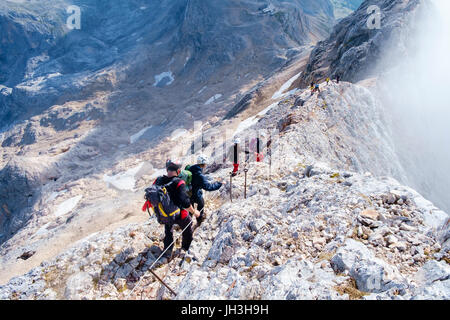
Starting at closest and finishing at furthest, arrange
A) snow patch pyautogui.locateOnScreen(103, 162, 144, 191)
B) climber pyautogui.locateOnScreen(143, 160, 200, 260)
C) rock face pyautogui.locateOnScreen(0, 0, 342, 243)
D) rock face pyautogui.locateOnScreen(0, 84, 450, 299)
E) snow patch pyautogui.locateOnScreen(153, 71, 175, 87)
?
rock face pyautogui.locateOnScreen(0, 84, 450, 299), climber pyautogui.locateOnScreen(143, 160, 200, 260), snow patch pyautogui.locateOnScreen(103, 162, 144, 191), rock face pyautogui.locateOnScreen(0, 0, 342, 243), snow patch pyautogui.locateOnScreen(153, 71, 175, 87)

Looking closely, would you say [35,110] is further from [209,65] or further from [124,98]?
[209,65]

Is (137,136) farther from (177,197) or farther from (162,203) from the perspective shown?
(162,203)

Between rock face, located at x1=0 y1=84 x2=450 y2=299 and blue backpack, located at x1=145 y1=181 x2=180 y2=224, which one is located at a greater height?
blue backpack, located at x1=145 y1=181 x2=180 y2=224

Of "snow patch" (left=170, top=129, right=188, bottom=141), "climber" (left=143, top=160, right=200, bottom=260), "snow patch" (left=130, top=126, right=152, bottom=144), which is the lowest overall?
"snow patch" (left=130, top=126, right=152, bottom=144)

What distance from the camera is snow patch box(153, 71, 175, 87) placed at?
77438 millimetres

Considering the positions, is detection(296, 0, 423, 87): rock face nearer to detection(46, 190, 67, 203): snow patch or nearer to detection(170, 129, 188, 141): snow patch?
detection(170, 129, 188, 141): snow patch

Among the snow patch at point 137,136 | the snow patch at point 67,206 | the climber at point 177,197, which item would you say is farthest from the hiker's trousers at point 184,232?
the snow patch at point 137,136

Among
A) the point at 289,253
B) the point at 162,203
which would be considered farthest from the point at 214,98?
the point at 289,253

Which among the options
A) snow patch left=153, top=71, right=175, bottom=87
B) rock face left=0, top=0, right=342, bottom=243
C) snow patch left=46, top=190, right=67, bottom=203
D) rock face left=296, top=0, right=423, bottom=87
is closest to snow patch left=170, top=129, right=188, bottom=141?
rock face left=0, top=0, right=342, bottom=243

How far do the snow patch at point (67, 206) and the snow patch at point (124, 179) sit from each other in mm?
4353

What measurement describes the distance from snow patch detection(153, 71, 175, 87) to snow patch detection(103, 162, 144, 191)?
44.9 meters

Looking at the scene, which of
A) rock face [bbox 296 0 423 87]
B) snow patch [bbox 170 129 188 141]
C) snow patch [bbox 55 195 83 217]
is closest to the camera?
rock face [bbox 296 0 423 87]

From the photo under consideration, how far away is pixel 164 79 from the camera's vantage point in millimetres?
79125

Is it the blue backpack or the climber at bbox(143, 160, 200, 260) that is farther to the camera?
the climber at bbox(143, 160, 200, 260)
